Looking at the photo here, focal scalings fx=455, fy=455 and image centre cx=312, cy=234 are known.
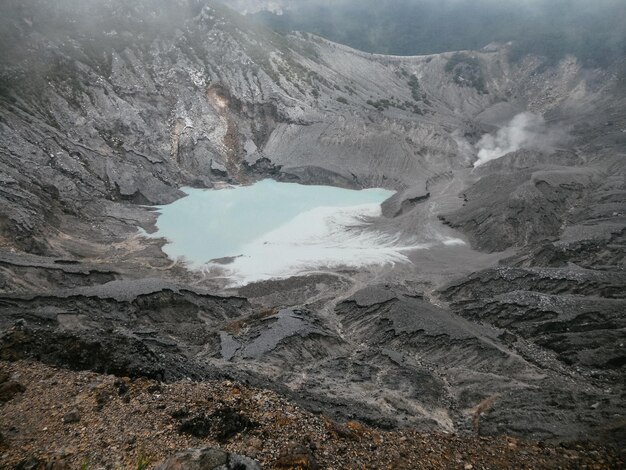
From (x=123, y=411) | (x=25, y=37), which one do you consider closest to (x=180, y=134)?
(x=25, y=37)

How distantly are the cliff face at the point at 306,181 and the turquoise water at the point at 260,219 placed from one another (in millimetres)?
2008

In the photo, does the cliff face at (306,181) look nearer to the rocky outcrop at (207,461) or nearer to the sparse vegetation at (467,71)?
the rocky outcrop at (207,461)

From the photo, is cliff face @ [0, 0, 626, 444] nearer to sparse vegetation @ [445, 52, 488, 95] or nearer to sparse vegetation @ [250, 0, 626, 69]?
sparse vegetation @ [250, 0, 626, 69]

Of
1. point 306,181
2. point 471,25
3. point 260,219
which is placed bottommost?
point 260,219

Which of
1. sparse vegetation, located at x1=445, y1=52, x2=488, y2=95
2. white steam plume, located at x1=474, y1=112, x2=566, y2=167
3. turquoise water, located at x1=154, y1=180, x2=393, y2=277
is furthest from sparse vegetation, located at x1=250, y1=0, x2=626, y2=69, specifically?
turquoise water, located at x1=154, y1=180, x2=393, y2=277

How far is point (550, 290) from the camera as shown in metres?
19.5

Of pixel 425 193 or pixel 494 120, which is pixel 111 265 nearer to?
pixel 425 193

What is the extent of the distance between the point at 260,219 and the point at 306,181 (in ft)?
38.4

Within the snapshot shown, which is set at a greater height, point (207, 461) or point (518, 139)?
point (207, 461)

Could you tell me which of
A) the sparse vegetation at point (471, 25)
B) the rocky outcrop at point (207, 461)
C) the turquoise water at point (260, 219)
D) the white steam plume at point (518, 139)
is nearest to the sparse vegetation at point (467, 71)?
the sparse vegetation at point (471, 25)

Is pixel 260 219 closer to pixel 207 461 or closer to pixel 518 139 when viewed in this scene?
pixel 207 461

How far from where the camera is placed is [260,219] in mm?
34875

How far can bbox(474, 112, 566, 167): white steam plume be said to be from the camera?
5185 cm

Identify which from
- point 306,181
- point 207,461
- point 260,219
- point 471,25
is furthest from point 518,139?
point 471,25
